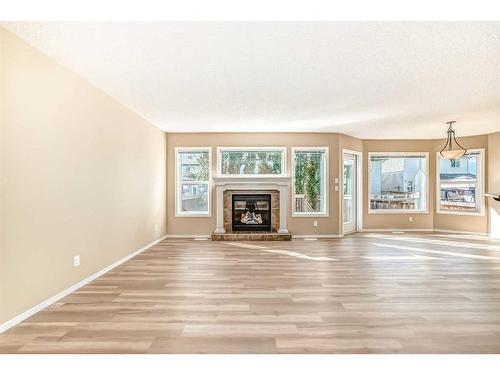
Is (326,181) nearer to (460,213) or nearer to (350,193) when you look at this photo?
(350,193)

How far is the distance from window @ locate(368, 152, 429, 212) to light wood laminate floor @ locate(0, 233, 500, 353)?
2.99m

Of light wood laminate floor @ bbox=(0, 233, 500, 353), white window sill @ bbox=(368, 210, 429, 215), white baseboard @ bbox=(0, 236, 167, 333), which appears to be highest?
white window sill @ bbox=(368, 210, 429, 215)

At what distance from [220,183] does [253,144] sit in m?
1.17

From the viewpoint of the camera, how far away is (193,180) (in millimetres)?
7168

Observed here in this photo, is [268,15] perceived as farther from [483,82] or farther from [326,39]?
[483,82]

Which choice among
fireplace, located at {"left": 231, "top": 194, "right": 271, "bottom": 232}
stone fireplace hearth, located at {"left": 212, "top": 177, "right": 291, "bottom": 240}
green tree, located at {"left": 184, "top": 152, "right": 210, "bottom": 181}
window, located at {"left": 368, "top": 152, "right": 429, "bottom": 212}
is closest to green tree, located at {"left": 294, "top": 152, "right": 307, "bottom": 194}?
stone fireplace hearth, located at {"left": 212, "top": 177, "right": 291, "bottom": 240}

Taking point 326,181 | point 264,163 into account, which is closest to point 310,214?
point 326,181

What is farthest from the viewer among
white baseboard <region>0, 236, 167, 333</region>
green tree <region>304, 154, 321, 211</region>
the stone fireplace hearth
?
green tree <region>304, 154, 321, 211</region>

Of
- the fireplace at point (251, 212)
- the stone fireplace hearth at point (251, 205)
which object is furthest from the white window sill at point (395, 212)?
the fireplace at point (251, 212)

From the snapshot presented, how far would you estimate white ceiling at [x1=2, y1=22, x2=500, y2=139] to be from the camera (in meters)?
2.54

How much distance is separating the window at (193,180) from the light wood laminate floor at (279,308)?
2199 millimetres

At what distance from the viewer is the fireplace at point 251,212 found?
709cm

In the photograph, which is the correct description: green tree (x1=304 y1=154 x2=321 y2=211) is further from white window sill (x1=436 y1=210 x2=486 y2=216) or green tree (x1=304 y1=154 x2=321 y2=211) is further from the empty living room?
white window sill (x1=436 y1=210 x2=486 y2=216)
